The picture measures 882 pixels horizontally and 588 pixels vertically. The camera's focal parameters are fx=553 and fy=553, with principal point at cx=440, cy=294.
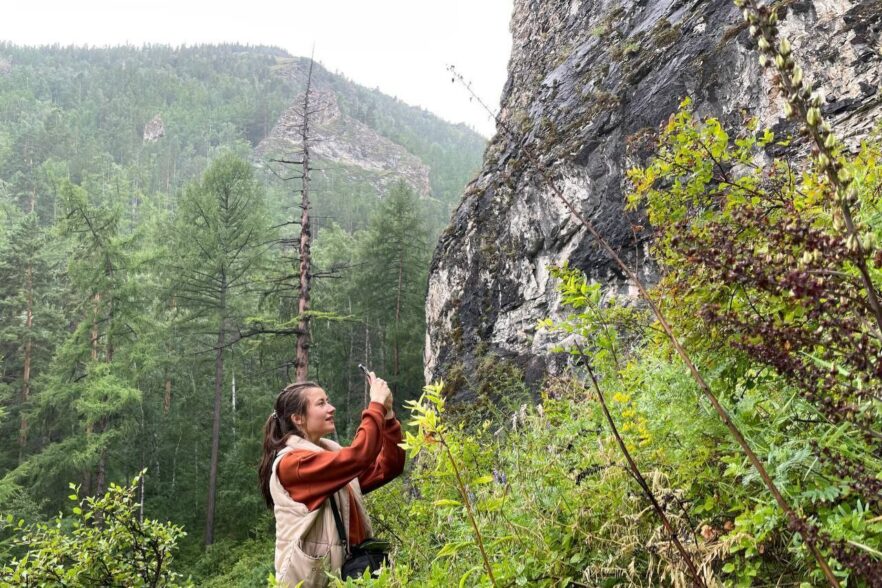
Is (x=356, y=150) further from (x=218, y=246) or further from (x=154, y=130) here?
(x=218, y=246)

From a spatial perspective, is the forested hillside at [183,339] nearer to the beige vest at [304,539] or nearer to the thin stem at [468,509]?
the beige vest at [304,539]

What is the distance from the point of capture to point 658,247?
2.15 m

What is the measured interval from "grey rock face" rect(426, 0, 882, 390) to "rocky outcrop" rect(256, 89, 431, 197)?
3857 inches

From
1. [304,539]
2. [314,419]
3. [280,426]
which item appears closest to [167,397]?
[280,426]

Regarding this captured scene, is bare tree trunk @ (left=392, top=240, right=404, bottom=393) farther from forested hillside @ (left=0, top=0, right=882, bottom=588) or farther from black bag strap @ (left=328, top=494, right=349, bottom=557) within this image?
black bag strap @ (left=328, top=494, right=349, bottom=557)

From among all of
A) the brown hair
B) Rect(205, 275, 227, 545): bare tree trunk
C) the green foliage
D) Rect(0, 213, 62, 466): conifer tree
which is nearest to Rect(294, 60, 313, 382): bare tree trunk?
the green foliage

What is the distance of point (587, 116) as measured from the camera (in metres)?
14.3

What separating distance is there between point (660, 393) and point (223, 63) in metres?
183

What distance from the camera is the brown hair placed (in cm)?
293

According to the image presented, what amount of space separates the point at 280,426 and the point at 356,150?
136267 mm

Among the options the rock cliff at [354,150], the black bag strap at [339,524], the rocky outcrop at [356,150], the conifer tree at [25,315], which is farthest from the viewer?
the rocky outcrop at [356,150]

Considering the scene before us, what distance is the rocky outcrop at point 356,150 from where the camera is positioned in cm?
12143

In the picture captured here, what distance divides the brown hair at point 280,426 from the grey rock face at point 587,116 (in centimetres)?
655

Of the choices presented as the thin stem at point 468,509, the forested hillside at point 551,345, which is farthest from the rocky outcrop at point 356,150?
the thin stem at point 468,509
